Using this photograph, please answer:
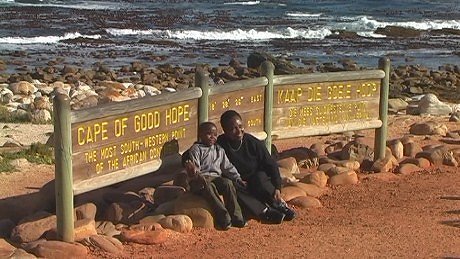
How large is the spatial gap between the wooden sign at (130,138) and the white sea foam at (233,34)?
103 feet

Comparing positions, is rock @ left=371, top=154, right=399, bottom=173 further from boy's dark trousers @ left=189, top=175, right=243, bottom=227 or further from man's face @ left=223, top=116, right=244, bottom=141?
boy's dark trousers @ left=189, top=175, right=243, bottom=227

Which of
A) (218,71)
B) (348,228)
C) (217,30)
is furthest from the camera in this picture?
(217,30)

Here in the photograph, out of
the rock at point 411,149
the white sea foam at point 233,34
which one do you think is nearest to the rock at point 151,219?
the rock at point 411,149

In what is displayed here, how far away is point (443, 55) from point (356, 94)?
2389cm

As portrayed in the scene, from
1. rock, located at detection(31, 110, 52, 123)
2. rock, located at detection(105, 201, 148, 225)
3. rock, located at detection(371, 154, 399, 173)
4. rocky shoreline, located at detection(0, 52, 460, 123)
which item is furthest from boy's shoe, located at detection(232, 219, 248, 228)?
rocky shoreline, located at detection(0, 52, 460, 123)

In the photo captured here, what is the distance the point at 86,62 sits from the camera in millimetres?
31422

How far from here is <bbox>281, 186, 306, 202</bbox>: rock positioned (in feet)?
32.7

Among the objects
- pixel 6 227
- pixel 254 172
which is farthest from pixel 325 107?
pixel 6 227

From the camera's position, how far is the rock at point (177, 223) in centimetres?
871

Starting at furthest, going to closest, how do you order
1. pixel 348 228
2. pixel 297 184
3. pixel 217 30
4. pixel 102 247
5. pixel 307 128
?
pixel 217 30
pixel 307 128
pixel 297 184
pixel 348 228
pixel 102 247

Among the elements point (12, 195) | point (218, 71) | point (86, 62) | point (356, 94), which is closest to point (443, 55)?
point (218, 71)

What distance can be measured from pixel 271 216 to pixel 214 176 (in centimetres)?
66

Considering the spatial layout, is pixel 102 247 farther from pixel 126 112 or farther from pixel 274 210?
pixel 274 210

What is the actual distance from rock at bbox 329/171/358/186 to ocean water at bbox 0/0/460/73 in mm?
20397
